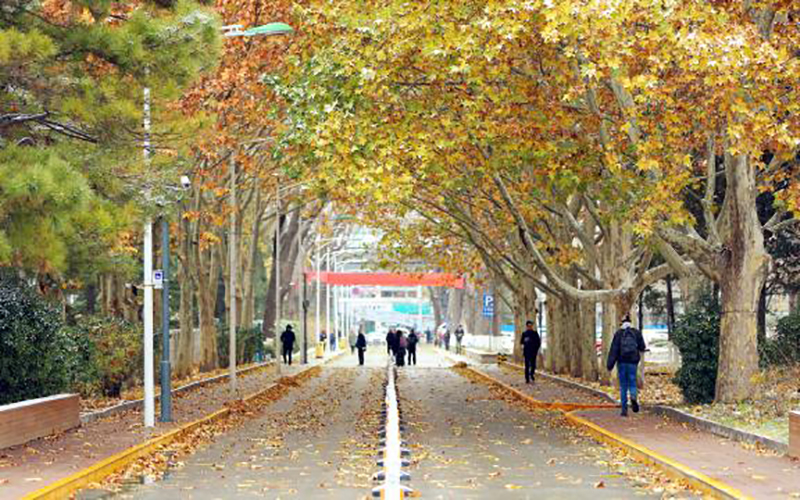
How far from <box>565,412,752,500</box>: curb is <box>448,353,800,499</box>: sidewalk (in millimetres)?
19

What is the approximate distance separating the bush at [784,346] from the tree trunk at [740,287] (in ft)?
19.9

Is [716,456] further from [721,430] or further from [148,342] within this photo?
[148,342]

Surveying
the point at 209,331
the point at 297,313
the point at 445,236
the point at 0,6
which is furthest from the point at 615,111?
the point at 297,313

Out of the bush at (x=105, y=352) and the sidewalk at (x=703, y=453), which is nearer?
the sidewalk at (x=703, y=453)

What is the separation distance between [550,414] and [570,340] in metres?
15.6

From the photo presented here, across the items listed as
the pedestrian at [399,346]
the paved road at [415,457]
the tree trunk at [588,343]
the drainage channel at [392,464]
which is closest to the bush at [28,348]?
the paved road at [415,457]

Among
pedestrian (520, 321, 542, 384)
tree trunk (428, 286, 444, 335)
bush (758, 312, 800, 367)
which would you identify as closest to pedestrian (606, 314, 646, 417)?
bush (758, 312, 800, 367)

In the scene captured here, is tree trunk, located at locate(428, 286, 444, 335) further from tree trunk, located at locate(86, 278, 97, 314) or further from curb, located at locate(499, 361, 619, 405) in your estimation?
curb, located at locate(499, 361, 619, 405)

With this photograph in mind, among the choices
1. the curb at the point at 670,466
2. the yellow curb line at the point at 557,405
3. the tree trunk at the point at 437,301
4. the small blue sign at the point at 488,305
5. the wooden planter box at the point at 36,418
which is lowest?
the curb at the point at 670,466

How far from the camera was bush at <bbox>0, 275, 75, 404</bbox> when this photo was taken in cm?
2256

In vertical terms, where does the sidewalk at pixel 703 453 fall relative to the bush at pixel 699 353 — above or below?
below

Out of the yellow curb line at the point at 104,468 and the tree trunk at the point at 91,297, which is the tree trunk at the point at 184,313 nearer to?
the tree trunk at the point at 91,297

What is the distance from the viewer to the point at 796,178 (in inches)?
923

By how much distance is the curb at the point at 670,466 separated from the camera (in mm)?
13961
